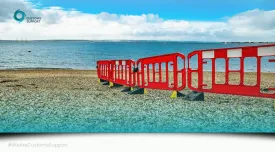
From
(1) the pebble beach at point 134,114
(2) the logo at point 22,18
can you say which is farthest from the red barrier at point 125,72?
(2) the logo at point 22,18

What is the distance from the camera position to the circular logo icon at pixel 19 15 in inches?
234

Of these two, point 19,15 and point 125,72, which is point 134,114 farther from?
point 125,72

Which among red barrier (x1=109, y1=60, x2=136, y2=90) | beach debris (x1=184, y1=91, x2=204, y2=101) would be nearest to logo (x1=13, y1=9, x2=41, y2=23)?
red barrier (x1=109, y1=60, x2=136, y2=90)

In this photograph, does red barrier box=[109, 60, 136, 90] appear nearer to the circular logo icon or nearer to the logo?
the logo

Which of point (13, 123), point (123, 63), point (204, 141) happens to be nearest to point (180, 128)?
point (204, 141)

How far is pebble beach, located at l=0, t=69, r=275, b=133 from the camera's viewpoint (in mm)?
4969

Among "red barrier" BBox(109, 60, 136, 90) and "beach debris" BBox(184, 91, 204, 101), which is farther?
"red barrier" BBox(109, 60, 136, 90)

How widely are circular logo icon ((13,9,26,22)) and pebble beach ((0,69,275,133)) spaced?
160 cm

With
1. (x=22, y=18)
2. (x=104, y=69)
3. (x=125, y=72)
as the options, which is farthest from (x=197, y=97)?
(x=104, y=69)

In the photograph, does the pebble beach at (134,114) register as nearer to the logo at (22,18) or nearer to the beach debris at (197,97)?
the beach debris at (197,97)

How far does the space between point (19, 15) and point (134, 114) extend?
264 centimetres

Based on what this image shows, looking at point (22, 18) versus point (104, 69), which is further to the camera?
point (104, 69)

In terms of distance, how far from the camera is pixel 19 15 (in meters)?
5.96

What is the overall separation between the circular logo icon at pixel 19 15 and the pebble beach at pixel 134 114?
63.0 inches
